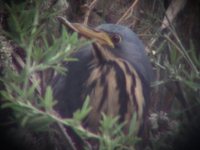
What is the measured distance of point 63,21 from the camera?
886 mm

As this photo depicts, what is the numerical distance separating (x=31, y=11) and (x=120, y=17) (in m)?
0.43

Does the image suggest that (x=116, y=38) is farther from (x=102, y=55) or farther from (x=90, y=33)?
(x=90, y=33)

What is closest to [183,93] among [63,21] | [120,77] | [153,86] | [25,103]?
[153,86]

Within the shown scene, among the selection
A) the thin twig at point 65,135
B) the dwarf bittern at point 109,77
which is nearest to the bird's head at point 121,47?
the dwarf bittern at point 109,77

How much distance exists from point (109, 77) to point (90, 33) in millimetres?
224

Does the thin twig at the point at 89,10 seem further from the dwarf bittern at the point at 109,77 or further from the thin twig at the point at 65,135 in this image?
the thin twig at the point at 65,135

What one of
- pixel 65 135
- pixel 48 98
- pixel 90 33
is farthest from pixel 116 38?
pixel 48 98

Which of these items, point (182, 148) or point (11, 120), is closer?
point (11, 120)

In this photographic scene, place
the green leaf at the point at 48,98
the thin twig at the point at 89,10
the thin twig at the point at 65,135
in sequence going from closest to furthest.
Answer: the green leaf at the point at 48,98 → the thin twig at the point at 65,135 → the thin twig at the point at 89,10

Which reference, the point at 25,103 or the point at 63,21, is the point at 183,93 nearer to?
the point at 63,21

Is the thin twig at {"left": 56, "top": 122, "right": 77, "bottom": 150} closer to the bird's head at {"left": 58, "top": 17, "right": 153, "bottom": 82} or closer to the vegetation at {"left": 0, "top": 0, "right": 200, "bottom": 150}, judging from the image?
the vegetation at {"left": 0, "top": 0, "right": 200, "bottom": 150}

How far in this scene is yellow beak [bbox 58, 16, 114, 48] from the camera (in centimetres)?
89

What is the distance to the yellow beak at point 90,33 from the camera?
891mm

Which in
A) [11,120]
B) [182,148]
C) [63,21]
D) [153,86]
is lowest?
[182,148]
